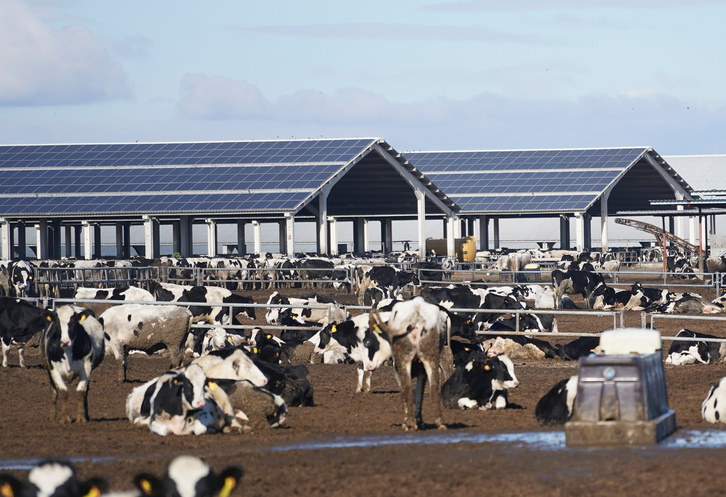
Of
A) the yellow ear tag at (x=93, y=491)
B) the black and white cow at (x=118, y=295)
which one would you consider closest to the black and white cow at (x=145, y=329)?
the black and white cow at (x=118, y=295)

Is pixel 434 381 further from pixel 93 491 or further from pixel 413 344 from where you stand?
pixel 93 491

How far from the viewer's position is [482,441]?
9766mm

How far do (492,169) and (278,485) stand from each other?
5416 cm

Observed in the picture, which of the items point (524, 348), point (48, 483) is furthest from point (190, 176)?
point (48, 483)

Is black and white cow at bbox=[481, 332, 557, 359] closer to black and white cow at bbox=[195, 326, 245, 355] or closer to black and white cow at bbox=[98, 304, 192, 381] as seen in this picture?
black and white cow at bbox=[195, 326, 245, 355]

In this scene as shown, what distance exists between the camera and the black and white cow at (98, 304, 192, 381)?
17641 millimetres

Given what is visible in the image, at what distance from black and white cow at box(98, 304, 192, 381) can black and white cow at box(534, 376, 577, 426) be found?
317 inches

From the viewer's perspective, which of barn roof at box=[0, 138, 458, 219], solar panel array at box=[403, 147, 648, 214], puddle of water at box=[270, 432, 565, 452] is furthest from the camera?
solar panel array at box=[403, 147, 648, 214]

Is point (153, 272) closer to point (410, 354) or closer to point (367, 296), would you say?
point (367, 296)

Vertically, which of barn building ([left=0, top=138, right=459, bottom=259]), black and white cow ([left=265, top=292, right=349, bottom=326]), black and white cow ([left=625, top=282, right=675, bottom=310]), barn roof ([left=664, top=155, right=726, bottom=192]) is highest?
barn roof ([left=664, top=155, right=726, bottom=192])

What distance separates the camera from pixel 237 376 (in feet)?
42.4

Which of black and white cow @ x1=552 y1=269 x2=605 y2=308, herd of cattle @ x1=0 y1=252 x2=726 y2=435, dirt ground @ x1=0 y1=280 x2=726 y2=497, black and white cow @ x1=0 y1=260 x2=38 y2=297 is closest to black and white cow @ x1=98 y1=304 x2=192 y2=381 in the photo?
herd of cattle @ x1=0 y1=252 x2=726 y2=435

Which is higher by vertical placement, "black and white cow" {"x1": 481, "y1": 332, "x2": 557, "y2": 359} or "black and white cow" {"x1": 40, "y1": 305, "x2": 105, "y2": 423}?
"black and white cow" {"x1": 40, "y1": 305, "x2": 105, "y2": 423}

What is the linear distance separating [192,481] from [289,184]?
4084 cm
